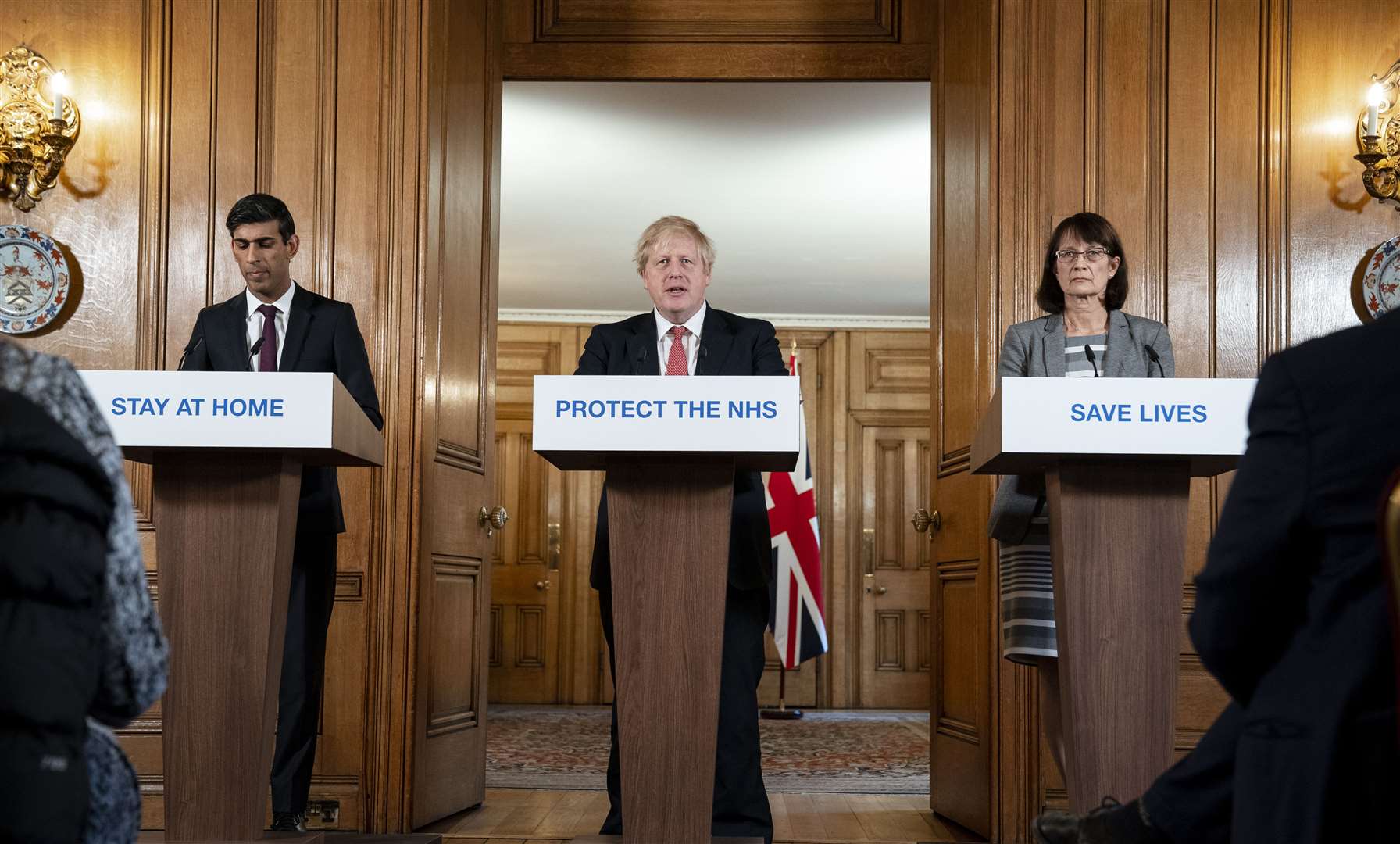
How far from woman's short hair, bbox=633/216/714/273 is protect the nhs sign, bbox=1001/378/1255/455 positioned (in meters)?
0.99

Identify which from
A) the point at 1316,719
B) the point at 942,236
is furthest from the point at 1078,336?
the point at 1316,719

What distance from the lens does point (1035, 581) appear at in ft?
9.26

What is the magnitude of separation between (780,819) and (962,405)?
4.47 feet

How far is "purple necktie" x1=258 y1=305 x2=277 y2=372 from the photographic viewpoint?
9.70 feet

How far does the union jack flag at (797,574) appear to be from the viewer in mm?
7855

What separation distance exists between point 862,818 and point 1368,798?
9.67 feet

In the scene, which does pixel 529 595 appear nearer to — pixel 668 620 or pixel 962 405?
pixel 962 405

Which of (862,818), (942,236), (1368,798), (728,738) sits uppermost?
(942,236)

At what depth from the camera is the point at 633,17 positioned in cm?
469

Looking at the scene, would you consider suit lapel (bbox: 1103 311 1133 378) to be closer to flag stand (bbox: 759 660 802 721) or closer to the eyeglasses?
the eyeglasses

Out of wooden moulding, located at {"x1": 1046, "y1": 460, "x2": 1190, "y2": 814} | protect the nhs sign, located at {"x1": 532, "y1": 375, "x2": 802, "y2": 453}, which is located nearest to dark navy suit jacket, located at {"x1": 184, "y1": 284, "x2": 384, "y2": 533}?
protect the nhs sign, located at {"x1": 532, "y1": 375, "x2": 802, "y2": 453}

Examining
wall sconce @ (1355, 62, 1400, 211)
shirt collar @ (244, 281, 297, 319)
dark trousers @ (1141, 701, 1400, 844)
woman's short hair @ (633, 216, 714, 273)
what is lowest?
dark trousers @ (1141, 701, 1400, 844)

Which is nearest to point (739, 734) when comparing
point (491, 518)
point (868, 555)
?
point (491, 518)

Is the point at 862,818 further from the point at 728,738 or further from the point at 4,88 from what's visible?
the point at 4,88
